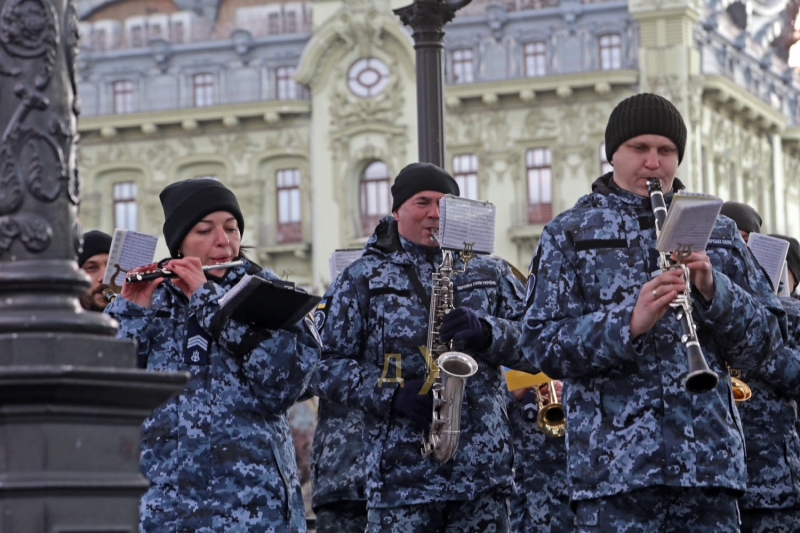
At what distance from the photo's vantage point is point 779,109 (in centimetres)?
5331

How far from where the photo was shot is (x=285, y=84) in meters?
48.6

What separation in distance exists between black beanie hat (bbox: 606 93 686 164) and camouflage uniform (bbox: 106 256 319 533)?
146 cm

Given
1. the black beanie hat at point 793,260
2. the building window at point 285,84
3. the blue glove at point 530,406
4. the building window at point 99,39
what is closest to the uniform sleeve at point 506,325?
the black beanie hat at point 793,260

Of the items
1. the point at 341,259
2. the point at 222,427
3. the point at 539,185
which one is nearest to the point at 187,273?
the point at 222,427

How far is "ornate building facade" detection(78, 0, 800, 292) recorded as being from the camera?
45656 millimetres

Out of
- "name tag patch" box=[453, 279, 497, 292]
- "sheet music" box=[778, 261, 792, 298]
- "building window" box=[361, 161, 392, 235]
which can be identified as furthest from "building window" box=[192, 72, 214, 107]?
"name tag patch" box=[453, 279, 497, 292]

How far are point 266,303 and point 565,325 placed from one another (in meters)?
1.16

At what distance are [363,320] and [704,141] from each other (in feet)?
128

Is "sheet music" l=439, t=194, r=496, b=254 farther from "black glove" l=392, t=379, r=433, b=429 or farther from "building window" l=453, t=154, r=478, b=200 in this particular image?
"building window" l=453, t=154, r=478, b=200

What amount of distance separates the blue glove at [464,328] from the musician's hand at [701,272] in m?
1.56

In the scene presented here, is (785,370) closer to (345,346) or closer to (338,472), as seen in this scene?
(345,346)

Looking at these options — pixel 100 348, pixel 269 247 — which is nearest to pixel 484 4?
pixel 269 247

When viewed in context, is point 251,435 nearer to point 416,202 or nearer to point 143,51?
point 416,202

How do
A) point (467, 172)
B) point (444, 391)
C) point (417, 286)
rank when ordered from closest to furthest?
point (444, 391), point (417, 286), point (467, 172)
